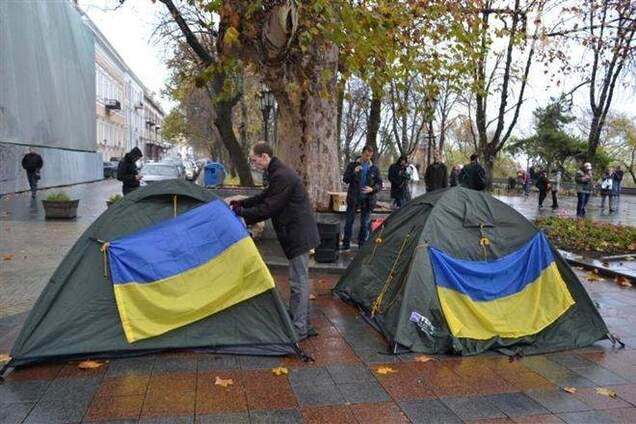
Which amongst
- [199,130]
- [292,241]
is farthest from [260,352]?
[199,130]

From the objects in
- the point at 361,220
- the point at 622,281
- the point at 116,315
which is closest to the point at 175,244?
the point at 116,315

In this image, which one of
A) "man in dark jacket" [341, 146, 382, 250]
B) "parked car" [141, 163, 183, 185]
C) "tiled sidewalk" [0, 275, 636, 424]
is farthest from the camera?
"parked car" [141, 163, 183, 185]

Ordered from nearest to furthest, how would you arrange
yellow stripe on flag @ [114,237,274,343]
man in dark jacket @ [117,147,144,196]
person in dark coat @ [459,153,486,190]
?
yellow stripe on flag @ [114,237,274,343] → man in dark jacket @ [117,147,144,196] → person in dark coat @ [459,153,486,190]

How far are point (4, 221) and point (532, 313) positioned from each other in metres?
12.8

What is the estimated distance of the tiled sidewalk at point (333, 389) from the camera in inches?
156

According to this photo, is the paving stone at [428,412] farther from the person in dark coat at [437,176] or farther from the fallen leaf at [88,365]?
the person in dark coat at [437,176]

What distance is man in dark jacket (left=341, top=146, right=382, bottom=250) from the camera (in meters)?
10.1

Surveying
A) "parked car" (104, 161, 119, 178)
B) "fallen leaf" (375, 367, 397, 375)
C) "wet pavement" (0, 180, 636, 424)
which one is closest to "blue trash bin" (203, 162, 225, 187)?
"parked car" (104, 161, 119, 178)

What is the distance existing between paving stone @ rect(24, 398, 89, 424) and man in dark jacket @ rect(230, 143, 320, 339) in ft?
6.94

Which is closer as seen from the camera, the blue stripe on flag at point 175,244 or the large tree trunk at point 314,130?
the blue stripe on flag at point 175,244

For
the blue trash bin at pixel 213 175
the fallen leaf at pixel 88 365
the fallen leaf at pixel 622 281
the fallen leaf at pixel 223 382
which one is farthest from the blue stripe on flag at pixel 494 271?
the blue trash bin at pixel 213 175

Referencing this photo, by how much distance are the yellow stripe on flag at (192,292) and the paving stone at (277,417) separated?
1.26m

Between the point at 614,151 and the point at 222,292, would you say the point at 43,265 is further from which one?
the point at 614,151

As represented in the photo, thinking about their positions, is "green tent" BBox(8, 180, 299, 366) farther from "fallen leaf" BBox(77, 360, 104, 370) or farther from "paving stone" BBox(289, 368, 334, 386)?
"paving stone" BBox(289, 368, 334, 386)
